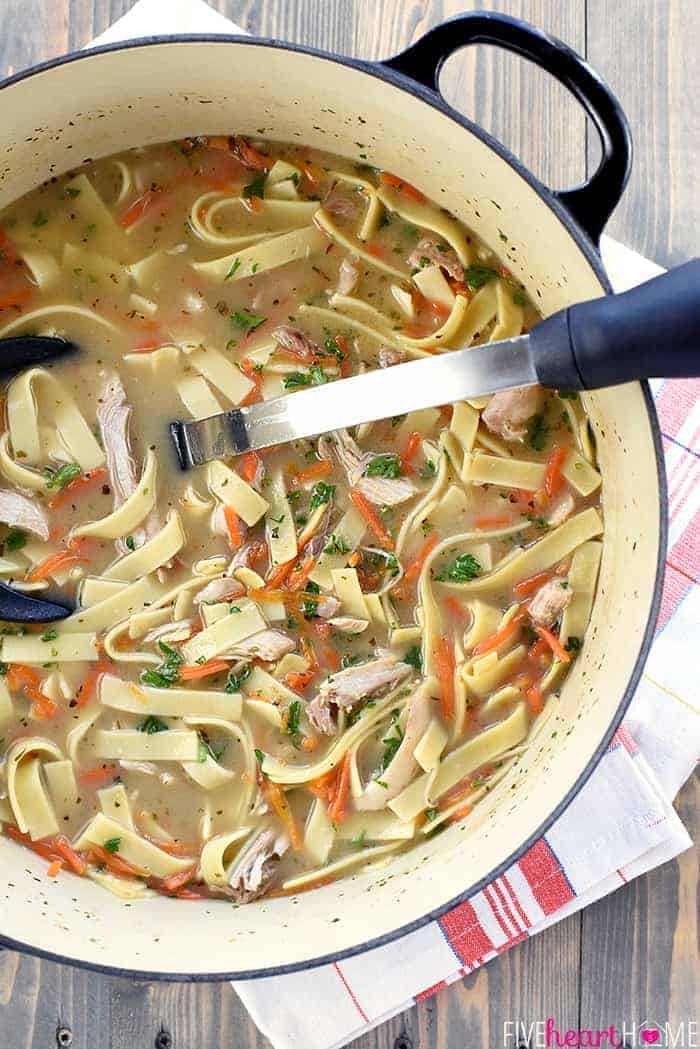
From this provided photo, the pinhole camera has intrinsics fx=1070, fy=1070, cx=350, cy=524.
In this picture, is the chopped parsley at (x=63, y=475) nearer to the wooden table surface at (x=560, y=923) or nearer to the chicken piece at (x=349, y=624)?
the chicken piece at (x=349, y=624)

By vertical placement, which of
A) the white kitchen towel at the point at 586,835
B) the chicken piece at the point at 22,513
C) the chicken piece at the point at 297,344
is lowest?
the white kitchen towel at the point at 586,835

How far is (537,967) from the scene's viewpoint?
130 inches

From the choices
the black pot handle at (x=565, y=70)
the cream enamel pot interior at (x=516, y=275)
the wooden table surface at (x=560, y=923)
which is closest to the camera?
the black pot handle at (x=565, y=70)

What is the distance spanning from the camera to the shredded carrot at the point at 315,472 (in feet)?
10.00

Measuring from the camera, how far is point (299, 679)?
121 inches

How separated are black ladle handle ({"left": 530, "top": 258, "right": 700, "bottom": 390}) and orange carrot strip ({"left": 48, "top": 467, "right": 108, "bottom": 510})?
1.37m

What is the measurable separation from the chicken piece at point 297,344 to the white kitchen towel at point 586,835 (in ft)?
2.99

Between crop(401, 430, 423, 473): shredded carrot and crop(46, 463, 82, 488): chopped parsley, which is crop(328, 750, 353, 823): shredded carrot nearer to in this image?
crop(401, 430, 423, 473): shredded carrot

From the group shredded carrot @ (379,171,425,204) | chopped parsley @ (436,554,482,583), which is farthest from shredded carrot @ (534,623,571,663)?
shredded carrot @ (379,171,425,204)

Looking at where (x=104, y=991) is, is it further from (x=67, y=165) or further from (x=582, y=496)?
(x=67, y=165)

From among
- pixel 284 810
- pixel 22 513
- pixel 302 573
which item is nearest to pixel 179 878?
pixel 284 810

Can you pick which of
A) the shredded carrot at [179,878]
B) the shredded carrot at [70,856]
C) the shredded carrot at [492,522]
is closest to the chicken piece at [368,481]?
the shredded carrot at [492,522]

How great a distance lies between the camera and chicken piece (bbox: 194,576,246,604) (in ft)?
9.96

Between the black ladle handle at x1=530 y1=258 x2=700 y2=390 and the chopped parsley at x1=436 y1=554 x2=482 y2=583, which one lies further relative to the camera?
→ the chopped parsley at x1=436 y1=554 x2=482 y2=583
